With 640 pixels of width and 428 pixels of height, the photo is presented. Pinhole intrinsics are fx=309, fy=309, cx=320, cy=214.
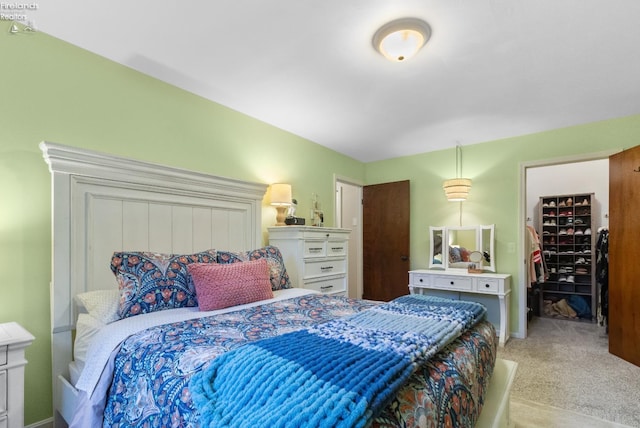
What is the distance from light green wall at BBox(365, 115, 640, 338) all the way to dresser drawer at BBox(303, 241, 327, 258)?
1761 mm

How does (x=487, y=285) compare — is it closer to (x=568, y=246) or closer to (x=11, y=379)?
(x=568, y=246)

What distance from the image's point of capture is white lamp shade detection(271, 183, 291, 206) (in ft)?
10.4

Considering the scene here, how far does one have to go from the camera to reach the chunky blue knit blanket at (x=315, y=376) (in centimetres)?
71

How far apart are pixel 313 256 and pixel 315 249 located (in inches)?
3.0

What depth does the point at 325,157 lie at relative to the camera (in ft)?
13.5

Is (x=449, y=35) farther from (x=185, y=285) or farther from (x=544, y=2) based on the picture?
(x=185, y=285)

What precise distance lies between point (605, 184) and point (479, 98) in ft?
12.3

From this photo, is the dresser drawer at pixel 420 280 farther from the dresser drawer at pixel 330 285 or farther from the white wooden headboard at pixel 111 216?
Result: the white wooden headboard at pixel 111 216

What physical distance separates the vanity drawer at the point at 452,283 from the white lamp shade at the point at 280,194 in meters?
2.09

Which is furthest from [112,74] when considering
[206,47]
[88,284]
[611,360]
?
[611,360]

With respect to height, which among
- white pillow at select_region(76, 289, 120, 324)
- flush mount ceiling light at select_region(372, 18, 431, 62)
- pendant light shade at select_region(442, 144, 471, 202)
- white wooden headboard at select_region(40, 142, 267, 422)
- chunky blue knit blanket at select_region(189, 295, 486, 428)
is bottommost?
white pillow at select_region(76, 289, 120, 324)

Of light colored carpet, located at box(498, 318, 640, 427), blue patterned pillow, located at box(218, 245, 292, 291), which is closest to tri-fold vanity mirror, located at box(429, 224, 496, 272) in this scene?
light colored carpet, located at box(498, 318, 640, 427)

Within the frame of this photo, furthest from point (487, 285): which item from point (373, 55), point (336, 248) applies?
point (373, 55)

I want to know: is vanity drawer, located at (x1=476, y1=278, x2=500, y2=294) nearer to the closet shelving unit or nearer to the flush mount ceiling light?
the closet shelving unit
